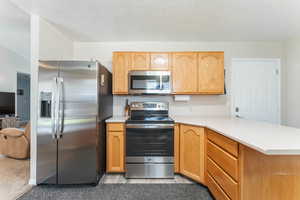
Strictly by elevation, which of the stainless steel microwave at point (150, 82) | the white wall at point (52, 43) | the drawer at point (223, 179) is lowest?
the drawer at point (223, 179)

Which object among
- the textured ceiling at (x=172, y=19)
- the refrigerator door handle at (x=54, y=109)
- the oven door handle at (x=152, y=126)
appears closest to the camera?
the textured ceiling at (x=172, y=19)

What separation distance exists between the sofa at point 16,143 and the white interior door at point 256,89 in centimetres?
418

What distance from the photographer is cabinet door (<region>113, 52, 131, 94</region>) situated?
2.77m

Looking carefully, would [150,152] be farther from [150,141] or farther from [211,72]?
[211,72]

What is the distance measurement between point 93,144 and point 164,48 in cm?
225

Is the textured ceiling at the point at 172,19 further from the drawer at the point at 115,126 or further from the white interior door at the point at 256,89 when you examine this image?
the drawer at the point at 115,126

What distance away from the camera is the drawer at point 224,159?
1402 mm

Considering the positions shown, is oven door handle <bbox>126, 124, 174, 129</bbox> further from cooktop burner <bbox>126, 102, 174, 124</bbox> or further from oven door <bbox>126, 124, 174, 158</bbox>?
cooktop burner <bbox>126, 102, 174, 124</bbox>

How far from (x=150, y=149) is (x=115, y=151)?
565 millimetres

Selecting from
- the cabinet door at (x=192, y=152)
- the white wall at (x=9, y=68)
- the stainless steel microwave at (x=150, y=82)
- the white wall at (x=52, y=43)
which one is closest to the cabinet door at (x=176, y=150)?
the cabinet door at (x=192, y=152)

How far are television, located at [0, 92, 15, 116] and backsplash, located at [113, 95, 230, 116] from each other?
4.33 meters

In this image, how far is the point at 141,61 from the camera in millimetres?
2773

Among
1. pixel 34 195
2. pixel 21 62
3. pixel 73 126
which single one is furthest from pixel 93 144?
pixel 21 62

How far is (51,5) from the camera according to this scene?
1969 mm
